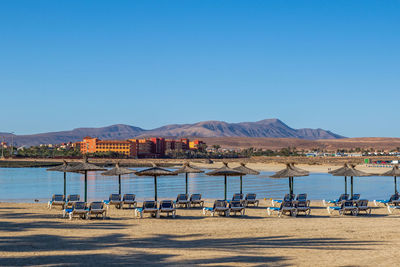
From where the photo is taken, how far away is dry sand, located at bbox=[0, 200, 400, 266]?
9.23 meters

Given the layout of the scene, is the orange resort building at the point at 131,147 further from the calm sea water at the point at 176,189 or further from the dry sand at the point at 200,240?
the dry sand at the point at 200,240

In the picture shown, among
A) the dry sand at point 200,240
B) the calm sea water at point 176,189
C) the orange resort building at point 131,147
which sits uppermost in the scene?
the orange resort building at point 131,147

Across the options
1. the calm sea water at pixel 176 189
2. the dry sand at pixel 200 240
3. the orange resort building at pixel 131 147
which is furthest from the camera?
the orange resort building at pixel 131 147

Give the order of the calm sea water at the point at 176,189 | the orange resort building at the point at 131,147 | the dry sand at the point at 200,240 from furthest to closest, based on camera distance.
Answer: the orange resort building at the point at 131,147, the calm sea water at the point at 176,189, the dry sand at the point at 200,240

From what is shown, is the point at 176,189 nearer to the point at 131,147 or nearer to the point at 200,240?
the point at 200,240

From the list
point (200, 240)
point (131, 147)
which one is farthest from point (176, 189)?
point (131, 147)

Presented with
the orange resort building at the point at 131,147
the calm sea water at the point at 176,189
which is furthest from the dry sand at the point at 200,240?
the orange resort building at the point at 131,147

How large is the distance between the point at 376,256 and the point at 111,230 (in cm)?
662

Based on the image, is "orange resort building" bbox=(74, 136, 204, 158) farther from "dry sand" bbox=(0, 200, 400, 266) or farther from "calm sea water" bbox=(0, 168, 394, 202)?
"dry sand" bbox=(0, 200, 400, 266)

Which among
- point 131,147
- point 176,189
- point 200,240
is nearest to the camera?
point 200,240

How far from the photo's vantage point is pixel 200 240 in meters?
11.3

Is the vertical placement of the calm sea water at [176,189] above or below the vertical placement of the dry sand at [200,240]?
below

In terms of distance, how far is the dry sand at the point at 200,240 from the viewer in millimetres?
9227

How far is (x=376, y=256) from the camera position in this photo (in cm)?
957
